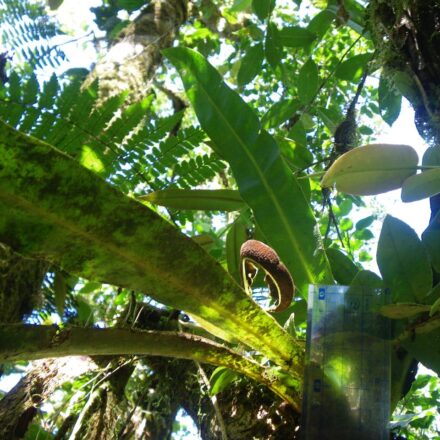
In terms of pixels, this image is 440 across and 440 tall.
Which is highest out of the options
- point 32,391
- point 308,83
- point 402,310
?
point 308,83

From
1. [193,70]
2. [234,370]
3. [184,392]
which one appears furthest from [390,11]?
[184,392]

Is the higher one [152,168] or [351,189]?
[152,168]

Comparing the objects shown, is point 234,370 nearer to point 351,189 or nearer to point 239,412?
point 239,412

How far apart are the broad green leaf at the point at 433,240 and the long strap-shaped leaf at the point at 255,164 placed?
0.69 ft

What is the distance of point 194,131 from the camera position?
1.30 metres

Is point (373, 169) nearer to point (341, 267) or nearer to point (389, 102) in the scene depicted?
point (341, 267)

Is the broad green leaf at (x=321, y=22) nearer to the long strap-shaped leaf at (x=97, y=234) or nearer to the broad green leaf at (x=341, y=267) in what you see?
the broad green leaf at (x=341, y=267)

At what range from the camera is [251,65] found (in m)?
1.69

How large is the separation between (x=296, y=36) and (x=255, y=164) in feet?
2.74

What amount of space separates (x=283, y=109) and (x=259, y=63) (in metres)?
0.20

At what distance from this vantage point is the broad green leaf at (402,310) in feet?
2.62

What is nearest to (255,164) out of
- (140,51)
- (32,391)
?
(32,391)

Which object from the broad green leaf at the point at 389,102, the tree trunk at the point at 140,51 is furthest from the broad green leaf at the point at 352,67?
the tree trunk at the point at 140,51

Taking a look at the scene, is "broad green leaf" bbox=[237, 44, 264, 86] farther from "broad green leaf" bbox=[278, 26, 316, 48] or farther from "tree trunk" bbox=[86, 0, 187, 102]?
"tree trunk" bbox=[86, 0, 187, 102]
